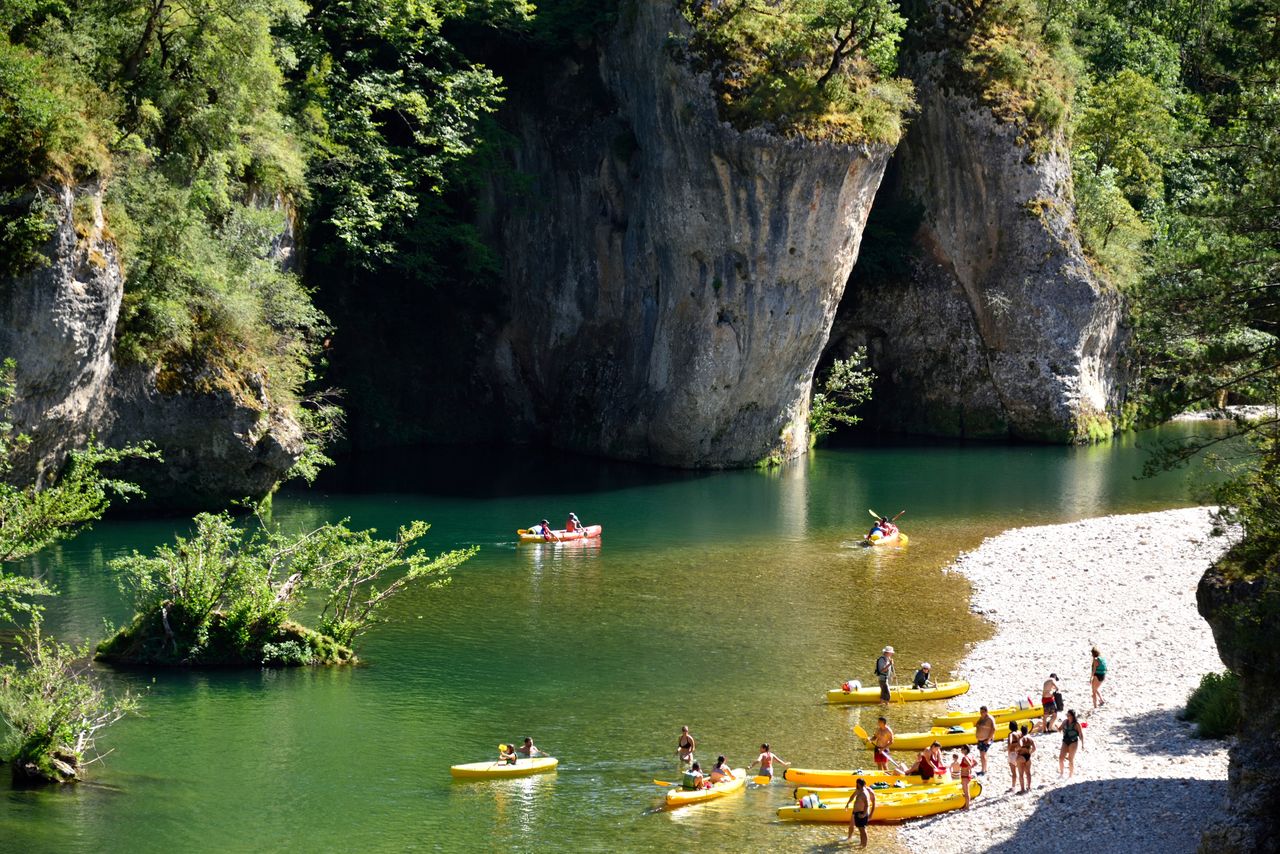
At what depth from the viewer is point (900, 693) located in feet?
89.8

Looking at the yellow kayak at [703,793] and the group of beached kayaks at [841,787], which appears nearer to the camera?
the group of beached kayaks at [841,787]

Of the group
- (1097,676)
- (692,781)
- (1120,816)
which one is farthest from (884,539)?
(1120,816)

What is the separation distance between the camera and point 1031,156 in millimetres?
60656

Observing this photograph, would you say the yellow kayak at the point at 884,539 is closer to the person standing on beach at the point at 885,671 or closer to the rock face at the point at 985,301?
the person standing on beach at the point at 885,671

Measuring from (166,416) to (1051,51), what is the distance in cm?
4176

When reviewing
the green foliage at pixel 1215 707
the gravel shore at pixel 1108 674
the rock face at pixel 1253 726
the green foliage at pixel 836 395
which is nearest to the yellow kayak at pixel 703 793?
the gravel shore at pixel 1108 674

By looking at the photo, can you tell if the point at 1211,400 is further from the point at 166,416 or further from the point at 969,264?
the point at 969,264

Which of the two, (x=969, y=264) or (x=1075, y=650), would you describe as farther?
(x=969, y=264)

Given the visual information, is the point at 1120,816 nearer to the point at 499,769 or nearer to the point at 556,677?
the point at 499,769

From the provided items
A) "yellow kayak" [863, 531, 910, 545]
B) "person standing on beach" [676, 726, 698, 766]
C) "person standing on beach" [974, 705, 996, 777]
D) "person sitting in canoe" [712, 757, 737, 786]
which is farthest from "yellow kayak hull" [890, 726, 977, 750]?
"yellow kayak" [863, 531, 910, 545]

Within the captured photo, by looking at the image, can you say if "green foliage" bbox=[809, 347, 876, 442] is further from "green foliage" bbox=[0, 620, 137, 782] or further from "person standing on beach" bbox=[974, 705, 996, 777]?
"green foliage" bbox=[0, 620, 137, 782]

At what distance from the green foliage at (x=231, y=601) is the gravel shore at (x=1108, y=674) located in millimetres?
12045

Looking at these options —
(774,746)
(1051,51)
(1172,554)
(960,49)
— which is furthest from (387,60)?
(774,746)

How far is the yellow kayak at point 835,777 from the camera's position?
22.9 m
